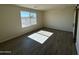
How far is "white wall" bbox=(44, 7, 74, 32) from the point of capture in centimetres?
626

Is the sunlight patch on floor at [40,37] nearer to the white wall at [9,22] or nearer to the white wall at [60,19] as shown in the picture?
the white wall at [9,22]

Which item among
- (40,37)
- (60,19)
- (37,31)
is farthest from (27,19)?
(60,19)

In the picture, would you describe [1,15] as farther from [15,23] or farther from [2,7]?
[15,23]

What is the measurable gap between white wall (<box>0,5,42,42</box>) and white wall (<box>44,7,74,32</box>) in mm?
3645

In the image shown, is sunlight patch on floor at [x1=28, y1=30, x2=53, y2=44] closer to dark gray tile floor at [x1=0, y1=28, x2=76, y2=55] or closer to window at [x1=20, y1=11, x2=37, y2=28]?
dark gray tile floor at [x1=0, y1=28, x2=76, y2=55]

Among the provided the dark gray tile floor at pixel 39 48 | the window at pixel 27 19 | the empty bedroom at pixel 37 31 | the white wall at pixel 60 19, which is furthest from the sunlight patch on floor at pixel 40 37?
the white wall at pixel 60 19

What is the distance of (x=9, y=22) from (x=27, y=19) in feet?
6.50

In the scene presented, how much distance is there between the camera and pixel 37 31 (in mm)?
6434

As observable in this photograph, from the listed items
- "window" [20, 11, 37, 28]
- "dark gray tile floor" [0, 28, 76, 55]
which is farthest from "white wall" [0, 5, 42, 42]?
"dark gray tile floor" [0, 28, 76, 55]

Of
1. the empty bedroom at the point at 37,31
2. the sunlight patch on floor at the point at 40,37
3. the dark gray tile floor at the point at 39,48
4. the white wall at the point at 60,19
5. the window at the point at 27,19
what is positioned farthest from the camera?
the white wall at the point at 60,19

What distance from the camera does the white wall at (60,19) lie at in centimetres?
626

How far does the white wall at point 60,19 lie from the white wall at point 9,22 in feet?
12.0
